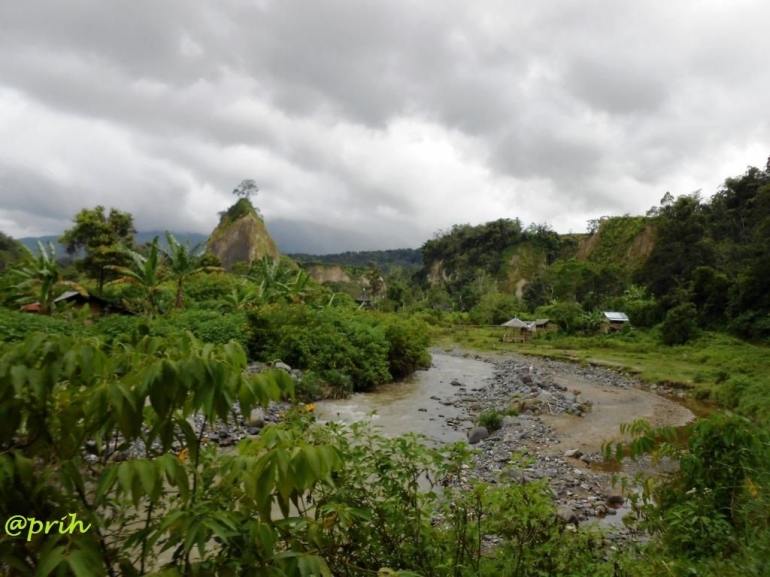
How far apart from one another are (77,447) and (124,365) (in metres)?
0.28

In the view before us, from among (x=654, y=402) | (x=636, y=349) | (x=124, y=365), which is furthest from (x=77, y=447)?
(x=636, y=349)

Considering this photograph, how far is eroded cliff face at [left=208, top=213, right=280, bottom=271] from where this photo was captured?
69.4 meters

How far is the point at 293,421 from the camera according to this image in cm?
244

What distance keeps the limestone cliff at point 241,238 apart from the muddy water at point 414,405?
52134mm

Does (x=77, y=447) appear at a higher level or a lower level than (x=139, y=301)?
higher

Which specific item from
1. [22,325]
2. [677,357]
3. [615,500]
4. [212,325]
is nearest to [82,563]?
[615,500]

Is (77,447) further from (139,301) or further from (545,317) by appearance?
(545,317)

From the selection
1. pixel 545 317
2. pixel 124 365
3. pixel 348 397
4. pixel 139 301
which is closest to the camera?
pixel 124 365

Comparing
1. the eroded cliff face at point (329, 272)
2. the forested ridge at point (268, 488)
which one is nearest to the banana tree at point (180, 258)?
the forested ridge at point (268, 488)

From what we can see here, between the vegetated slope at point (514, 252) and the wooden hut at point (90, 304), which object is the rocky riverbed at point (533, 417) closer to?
the wooden hut at point (90, 304)

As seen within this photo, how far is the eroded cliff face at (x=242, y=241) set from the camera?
228ft

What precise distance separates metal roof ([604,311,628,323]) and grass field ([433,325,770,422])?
2.49 metres

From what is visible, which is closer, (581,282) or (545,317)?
(545,317)

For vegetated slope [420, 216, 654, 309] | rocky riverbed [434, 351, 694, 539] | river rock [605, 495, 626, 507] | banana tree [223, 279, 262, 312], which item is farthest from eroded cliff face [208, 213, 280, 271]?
river rock [605, 495, 626, 507]
